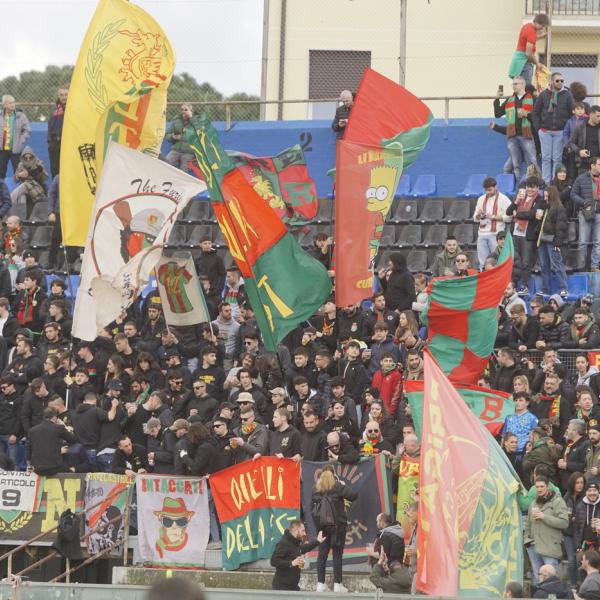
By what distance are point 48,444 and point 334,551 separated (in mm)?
3952

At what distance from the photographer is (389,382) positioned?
17.6m

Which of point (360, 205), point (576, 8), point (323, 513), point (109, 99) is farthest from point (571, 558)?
point (576, 8)

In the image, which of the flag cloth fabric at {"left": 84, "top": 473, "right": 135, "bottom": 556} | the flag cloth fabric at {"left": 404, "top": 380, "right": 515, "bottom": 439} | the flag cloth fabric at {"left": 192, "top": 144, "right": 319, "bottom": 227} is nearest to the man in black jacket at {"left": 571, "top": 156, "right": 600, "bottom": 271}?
the flag cloth fabric at {"left": 192, "top": 144, "right": 319, "bottom": 227}

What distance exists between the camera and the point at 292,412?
17.1 meters

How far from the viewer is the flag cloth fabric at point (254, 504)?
54.9 feet

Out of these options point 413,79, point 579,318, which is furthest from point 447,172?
point 579,318

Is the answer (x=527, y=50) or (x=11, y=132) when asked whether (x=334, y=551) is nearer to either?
(x=527, y=50)

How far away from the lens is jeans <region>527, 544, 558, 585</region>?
15.2 m

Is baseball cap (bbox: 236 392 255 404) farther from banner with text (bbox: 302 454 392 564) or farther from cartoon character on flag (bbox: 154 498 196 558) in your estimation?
cartoon character on flag (bbox: 154 498 196 558)

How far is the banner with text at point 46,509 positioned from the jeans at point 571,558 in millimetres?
5850

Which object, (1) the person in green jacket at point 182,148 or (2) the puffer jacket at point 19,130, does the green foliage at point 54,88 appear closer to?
(2) the puffer jacket at point 19,130

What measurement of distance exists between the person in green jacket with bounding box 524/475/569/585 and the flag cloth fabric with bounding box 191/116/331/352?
407 cm

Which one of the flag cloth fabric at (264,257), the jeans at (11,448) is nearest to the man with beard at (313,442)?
the flag cloth fabric at (264,257)

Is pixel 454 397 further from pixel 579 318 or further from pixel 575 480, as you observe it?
pixel 579 318
